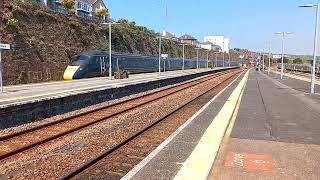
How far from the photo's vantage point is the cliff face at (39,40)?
37.2m

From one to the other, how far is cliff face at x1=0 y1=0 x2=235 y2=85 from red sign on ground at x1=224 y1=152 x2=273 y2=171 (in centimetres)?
2822

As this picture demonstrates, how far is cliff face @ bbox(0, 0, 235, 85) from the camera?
37.2 metres

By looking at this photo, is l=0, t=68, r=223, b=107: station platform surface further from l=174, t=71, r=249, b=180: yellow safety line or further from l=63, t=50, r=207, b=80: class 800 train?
l=63, t=50, r=207, b=80: class 800 train

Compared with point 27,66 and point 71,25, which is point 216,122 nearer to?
point 27,66

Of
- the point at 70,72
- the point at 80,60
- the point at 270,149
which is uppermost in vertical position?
the point at 80,60

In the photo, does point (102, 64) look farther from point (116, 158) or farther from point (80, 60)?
point (116, 158)

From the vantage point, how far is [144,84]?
3225cm

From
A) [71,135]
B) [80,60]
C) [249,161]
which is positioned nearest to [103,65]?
[80,60]

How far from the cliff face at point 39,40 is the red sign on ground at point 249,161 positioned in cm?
2822

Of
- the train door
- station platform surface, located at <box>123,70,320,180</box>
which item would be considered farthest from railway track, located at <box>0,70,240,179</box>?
the train door

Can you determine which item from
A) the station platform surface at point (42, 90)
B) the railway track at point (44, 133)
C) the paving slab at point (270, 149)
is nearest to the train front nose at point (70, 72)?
the station platform surface at point (42, 90)

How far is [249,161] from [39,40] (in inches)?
1453

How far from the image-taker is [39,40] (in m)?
42.7

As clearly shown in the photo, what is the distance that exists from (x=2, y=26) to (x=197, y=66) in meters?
68.3
